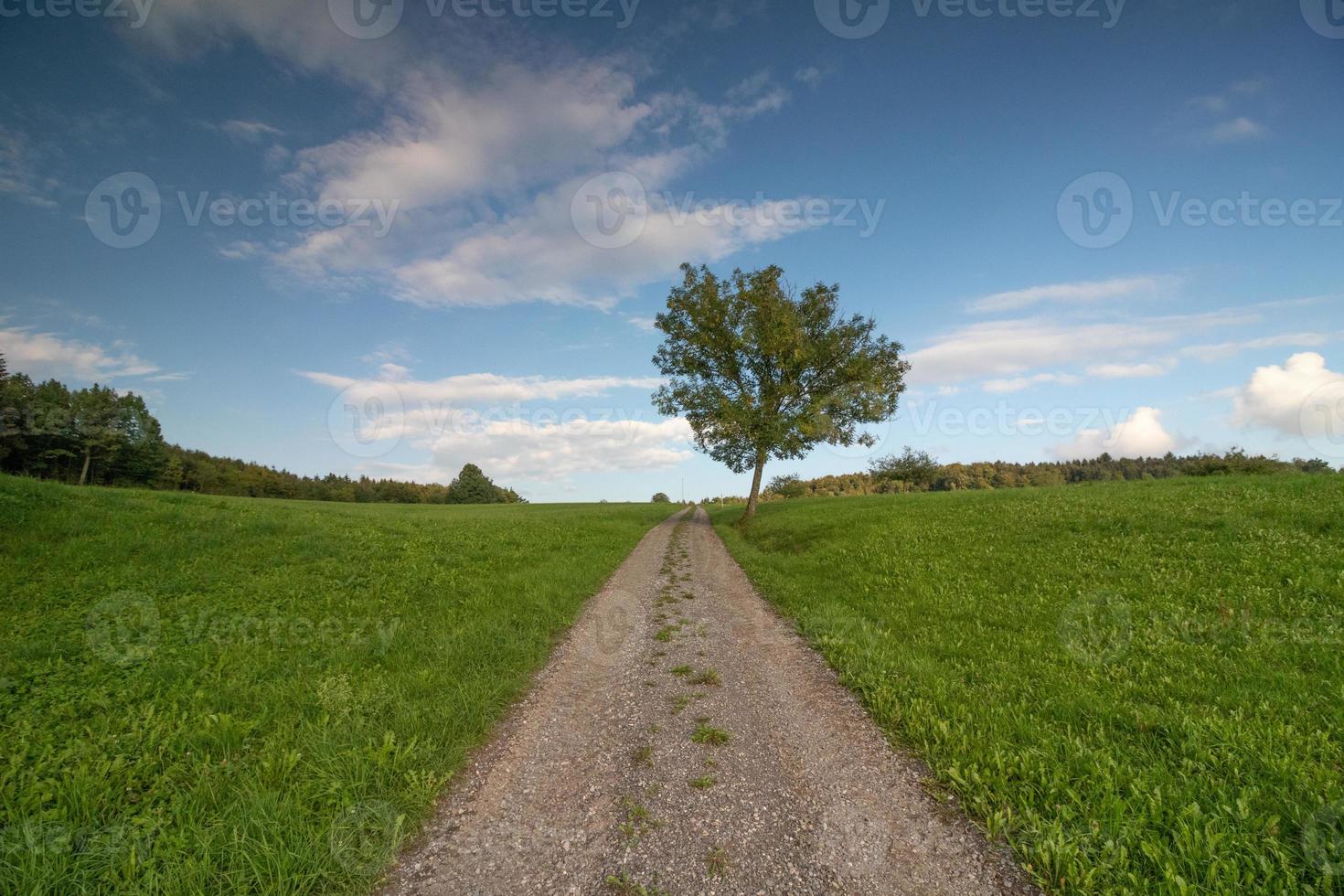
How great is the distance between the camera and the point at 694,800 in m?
4.82

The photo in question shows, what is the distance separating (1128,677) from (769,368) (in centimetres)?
2795

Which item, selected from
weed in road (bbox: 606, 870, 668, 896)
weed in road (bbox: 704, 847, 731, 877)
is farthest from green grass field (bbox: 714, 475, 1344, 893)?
weed in road (bbox: 606, 870, 668, 896)

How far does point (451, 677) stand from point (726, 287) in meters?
30.6

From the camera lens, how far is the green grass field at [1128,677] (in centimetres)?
408

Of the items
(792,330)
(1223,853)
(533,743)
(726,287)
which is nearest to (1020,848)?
(1223,853)

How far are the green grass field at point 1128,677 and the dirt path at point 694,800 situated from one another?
0.61 m

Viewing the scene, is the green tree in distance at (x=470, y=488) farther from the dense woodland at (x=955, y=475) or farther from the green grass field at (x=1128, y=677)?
the green grass field at (x=1128, y=677)

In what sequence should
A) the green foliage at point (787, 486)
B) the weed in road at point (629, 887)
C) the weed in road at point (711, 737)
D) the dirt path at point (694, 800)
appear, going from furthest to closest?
the green foliage at point (787, 486)
the weed in road at point (711, 737)
the dirt path at point (694, 800)
the weed in road at point (629, 887)

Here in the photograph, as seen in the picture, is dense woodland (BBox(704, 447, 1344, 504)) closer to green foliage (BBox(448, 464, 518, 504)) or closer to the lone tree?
the lone tree

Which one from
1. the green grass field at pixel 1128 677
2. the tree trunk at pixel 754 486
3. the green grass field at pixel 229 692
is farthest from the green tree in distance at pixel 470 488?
Result: the green grass field at pixel 1128 677

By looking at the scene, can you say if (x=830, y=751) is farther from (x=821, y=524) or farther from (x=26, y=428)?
(x=26, y=428)

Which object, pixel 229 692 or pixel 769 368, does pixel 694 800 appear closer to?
pixel 229 692

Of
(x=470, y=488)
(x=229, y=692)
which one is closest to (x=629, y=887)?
(x=229, y=692)

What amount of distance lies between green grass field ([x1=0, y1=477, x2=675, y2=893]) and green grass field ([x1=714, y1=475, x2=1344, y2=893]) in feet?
19.0
